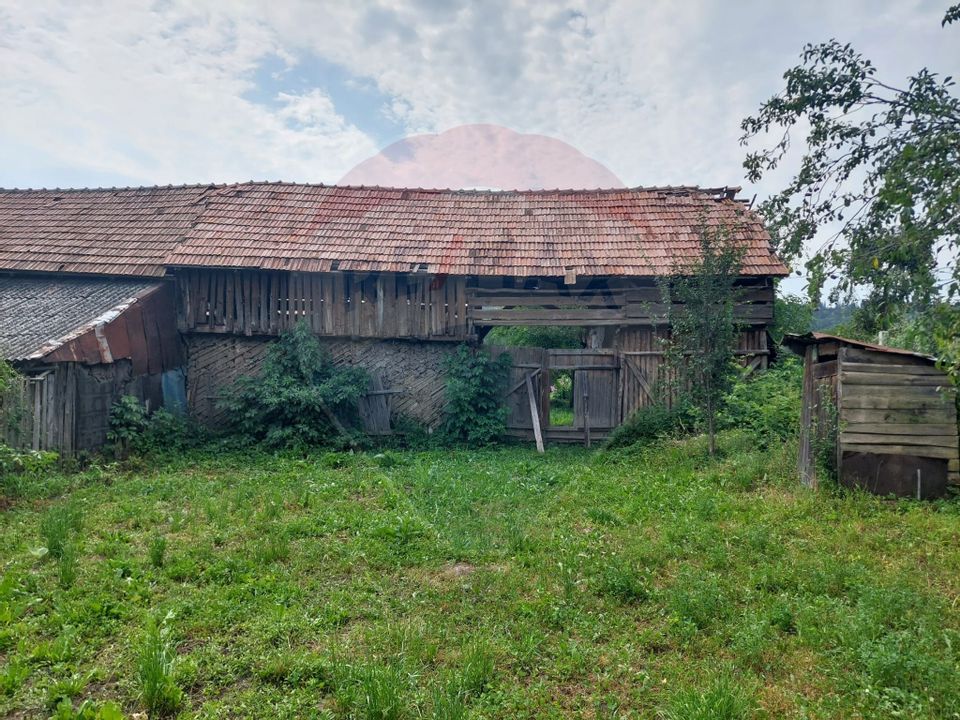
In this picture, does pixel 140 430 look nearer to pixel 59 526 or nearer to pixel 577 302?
pixel 59 526

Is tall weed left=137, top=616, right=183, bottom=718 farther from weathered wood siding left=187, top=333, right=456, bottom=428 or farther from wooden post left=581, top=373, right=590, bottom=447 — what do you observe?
wooden post left=581, top=373, right=590, bottom=447

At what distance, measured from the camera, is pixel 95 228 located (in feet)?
49.2

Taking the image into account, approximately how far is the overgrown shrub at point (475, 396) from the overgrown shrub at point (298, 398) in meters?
1.98

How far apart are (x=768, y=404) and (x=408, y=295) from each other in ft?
25.3

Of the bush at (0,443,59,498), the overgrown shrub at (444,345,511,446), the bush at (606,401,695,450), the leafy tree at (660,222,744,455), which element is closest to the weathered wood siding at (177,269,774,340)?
the overgrown shrub at (444,345,511,446)

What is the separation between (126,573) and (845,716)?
5.88m

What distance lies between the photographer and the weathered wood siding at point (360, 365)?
1314cm

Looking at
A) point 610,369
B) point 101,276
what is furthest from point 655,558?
point 101,276

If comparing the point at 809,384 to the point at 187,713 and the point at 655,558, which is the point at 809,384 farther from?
the point at 187,713

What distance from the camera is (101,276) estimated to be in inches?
533

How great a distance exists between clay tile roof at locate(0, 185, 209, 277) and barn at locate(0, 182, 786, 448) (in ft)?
0.24

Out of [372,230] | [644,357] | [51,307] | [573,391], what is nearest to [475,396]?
[573,391]

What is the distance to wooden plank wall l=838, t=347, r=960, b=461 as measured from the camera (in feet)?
22.6

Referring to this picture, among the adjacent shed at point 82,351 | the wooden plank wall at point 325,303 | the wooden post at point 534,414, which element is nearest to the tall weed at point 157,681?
the adjacent shed at point 82,351
